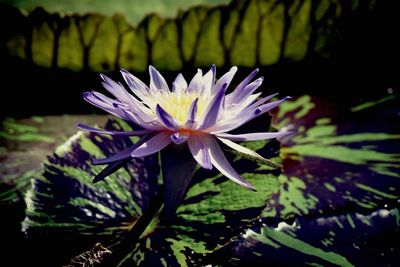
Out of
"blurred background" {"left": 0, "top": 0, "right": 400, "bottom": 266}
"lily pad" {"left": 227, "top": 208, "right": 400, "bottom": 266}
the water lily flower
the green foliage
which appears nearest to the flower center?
the water lily flower

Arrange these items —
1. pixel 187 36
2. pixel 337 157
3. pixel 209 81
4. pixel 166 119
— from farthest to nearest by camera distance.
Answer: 1. pixel 187 36
2. pixel 337 157
3. pixel 209 81
4. pixel 166 119

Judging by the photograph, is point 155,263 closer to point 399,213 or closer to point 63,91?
point 399,213

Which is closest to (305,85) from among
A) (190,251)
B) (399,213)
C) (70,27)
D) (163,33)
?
(163,33)

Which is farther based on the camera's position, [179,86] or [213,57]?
[213,57]

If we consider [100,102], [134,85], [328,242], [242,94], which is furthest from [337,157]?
[100,102]

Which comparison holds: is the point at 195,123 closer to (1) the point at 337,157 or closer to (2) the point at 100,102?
(2) the point at 100,102
